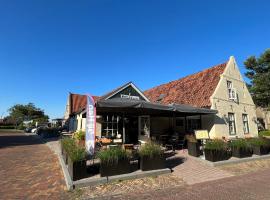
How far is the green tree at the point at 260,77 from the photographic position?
26891mm

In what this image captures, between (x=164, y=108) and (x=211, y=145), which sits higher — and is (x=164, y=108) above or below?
above

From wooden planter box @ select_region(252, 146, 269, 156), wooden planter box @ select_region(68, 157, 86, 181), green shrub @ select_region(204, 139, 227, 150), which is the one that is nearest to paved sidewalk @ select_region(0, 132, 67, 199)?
wooden planter box @ select_region(68, 157, 86, 181)

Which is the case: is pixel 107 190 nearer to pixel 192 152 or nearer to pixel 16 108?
pixel 192 152

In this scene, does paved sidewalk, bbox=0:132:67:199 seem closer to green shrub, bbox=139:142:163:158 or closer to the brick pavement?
the brick pavement

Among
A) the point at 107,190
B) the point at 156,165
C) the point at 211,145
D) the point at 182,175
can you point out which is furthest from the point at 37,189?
the point at 211,145

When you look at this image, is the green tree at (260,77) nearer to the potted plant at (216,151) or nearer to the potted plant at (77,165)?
the potted plant at (216,151)

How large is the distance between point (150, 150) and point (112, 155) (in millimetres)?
1523

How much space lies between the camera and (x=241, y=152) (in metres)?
9.71

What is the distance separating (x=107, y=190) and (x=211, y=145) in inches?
217

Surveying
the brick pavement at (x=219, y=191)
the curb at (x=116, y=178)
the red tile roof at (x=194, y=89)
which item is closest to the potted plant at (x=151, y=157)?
the curb at (x=116, y=178)

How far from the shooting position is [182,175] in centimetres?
709

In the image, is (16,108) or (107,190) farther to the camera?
(16,108)

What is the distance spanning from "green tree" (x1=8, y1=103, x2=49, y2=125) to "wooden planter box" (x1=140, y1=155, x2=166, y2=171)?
6453 cm

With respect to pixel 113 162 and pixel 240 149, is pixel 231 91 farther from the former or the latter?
pixel 113 162
